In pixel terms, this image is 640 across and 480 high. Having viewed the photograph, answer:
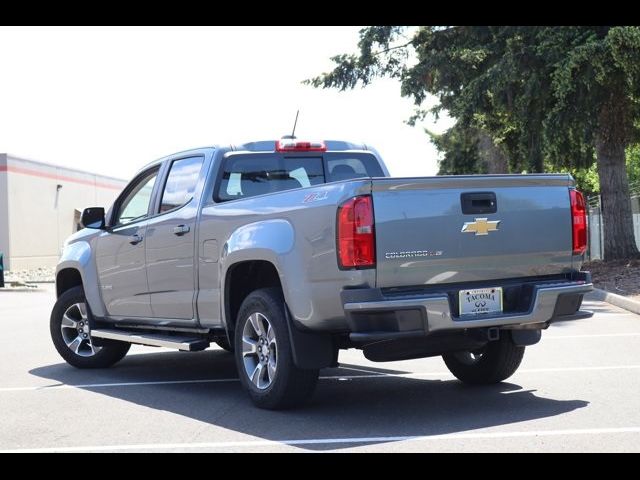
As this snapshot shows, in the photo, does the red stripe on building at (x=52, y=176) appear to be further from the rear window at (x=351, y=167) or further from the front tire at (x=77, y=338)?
the rear window at (x=351, y=167)

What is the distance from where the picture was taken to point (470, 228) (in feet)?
22.5

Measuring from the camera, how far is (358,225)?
6.48m

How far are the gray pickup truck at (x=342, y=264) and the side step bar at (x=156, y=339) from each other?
19 mm

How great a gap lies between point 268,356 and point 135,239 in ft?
7.71

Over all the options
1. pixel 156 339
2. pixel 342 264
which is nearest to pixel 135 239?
pixel 156 339

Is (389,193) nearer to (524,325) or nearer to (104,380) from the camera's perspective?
(524,325)

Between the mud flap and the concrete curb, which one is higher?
the mud flap

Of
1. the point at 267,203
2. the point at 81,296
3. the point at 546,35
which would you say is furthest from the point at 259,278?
the point at 546,35

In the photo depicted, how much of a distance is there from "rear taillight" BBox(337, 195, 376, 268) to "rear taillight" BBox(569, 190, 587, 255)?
5.70 ft

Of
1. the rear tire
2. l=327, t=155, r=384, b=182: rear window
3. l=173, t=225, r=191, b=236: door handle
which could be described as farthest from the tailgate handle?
l=173, t=225, r=191, b=236: door handle

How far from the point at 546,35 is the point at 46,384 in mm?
15423

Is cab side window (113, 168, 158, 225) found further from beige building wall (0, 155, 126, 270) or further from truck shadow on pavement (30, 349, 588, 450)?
beige building wall (0, 155, 126, 270)

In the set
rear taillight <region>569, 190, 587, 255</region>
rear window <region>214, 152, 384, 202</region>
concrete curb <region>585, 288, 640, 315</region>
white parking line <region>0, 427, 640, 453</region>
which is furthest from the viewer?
concrete curb <region>585, 288, 640, 315</region>

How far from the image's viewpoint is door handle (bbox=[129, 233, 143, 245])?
9012 mm
